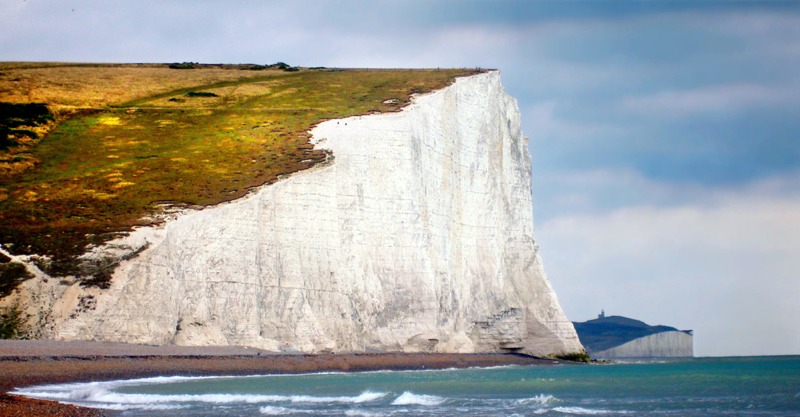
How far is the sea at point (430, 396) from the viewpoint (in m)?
24.6

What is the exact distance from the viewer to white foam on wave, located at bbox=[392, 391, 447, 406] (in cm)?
2719

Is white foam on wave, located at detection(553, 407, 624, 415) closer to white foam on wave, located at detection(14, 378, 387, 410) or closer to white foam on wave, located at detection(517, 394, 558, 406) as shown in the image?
white foam on wave, located at detection(517, 394, 558, 406)

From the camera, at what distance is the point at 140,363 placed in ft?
118

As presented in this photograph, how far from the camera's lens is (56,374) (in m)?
31.3

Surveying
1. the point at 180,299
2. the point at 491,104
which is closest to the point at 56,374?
the point at 180,299

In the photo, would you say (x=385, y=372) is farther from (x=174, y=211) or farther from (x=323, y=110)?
(x=323, y=110)

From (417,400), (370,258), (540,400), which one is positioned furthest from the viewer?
(370,258)

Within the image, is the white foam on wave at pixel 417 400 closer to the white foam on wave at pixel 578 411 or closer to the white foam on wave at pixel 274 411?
the white foam on wave at pixel 274 411

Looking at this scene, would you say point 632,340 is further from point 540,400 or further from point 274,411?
point 274,411

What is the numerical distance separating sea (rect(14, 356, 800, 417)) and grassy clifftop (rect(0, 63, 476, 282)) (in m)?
11.3

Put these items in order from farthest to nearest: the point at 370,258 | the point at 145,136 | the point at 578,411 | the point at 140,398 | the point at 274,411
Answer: the point at 145,136 < the point at 370,258 < the point at 140,398 < the point at 274,411 < the point at 578,411

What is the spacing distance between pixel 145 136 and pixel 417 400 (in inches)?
1585

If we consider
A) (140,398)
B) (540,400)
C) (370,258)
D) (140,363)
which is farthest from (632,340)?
(140,398)

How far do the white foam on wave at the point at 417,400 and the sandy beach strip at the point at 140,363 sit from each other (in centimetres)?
843
